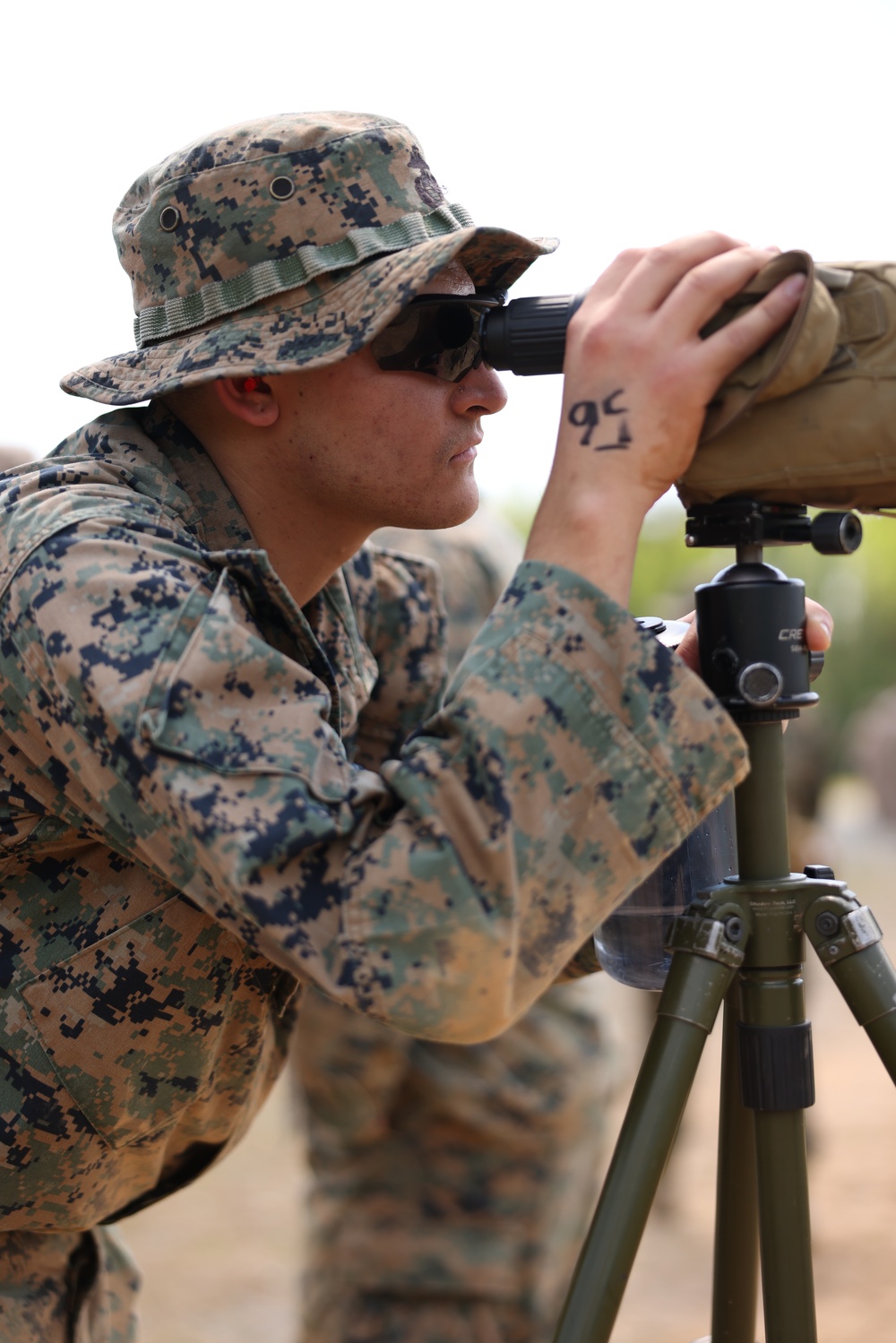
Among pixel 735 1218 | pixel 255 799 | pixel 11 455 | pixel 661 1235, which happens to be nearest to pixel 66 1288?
pixel 735 1218

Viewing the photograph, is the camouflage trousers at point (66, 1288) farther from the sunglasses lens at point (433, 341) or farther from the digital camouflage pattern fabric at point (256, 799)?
the sunglasses lens at point (433, 341)

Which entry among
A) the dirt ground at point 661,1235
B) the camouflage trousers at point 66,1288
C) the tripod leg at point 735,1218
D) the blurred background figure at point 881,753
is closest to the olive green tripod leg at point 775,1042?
the tripod leg at point 735,1218

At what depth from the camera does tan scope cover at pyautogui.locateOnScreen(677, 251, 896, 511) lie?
1554 mm

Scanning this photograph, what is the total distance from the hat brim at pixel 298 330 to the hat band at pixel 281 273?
13mm

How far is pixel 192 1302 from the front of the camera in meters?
5.71

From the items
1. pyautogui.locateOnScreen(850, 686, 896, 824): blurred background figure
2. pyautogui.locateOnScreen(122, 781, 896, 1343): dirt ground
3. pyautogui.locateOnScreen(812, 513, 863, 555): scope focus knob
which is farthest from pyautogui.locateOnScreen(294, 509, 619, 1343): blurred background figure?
pyautogui.locateOnScreen(850, 686, 896, 824): blurred background figure

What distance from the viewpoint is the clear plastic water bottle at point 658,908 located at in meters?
1.97

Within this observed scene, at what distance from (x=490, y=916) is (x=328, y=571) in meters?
0.86

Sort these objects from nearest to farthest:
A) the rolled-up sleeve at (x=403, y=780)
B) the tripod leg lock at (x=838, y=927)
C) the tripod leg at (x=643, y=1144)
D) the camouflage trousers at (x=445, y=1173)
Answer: the rolled-up sleeve at (x=403, y=780) → the tripod leg at (x=643, y=1144) → the tripod leg lock at (x=838, y=927) → the camouflage trousers at (x=445, y=1173)

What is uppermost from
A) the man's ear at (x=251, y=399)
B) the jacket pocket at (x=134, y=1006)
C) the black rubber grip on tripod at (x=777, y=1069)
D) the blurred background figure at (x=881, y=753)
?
the blurred background figure at (x=881, y=753)

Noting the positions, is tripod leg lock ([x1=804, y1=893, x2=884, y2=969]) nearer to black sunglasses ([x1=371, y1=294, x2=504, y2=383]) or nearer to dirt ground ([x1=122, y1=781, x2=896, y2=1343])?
black sunglasses ([x1=371, y1=294, x2=504, y2=383])

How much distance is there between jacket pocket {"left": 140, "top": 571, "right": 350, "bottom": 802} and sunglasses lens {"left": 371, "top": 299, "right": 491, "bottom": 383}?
52 cm

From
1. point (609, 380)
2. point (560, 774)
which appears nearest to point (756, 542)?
point (609, 380)

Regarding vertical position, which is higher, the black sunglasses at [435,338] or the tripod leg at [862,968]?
the black sunglasses at [435,338]
